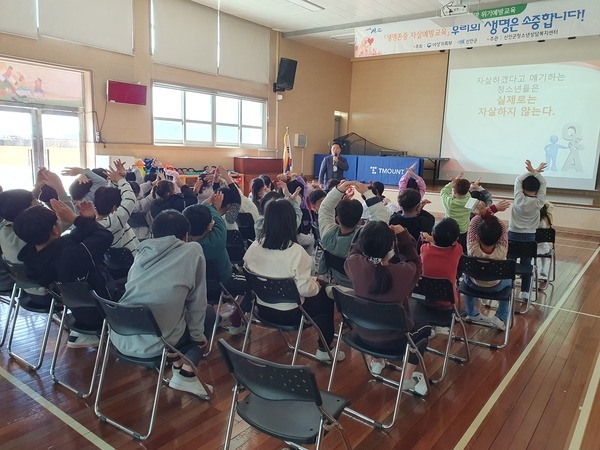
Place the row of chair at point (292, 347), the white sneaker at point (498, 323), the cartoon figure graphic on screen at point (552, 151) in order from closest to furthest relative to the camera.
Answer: the row of chair at point (292, 347) → the white sneaker at point (498, 323) → the cartoon figure graphic on screen at point (552, 151)

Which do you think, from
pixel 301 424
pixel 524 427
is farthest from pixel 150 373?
pixel 524 427

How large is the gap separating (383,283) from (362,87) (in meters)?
12.6

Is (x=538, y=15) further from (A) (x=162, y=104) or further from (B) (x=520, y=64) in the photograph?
(A) (x=162, y=104)

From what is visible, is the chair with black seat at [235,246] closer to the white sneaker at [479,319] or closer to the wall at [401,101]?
the white sneaker at [479,319]

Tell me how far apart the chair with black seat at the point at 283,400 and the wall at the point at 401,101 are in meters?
11.6

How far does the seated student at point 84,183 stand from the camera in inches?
157

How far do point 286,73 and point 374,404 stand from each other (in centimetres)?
1014

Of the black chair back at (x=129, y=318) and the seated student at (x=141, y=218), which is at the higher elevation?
the seated student at (x=141, y=218)

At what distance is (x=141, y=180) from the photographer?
6215mm

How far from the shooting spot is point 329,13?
9.52 meters

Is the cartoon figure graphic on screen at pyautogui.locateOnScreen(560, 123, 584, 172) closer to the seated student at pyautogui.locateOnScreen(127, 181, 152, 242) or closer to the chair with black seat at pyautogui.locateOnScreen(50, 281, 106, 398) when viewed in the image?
the seated student at pyautogui.locateOnScreen(127, 181, 152, 242)

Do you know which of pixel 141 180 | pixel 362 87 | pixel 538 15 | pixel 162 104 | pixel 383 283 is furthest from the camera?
pixel 362 87

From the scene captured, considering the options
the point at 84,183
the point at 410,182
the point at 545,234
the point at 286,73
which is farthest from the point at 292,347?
the point at 286,73

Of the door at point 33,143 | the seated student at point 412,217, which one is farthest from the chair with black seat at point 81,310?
the door at point 33,143
